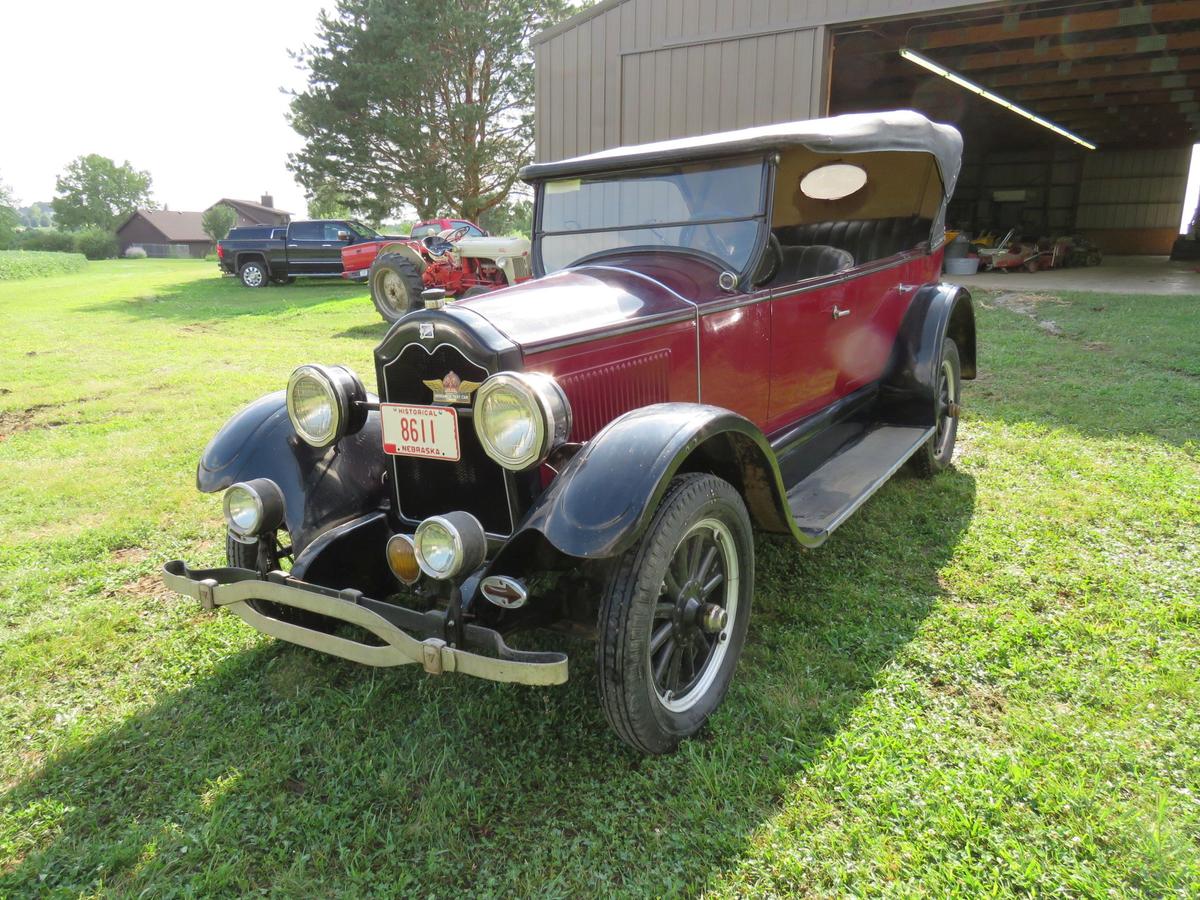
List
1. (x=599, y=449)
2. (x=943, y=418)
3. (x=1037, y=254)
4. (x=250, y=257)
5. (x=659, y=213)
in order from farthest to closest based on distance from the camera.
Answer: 1. (x=250, y=257)
2. (x=1037, y=254)
3. (x=943, y=418)
4. (x=659, y=213)
5. (x=599, y=449)

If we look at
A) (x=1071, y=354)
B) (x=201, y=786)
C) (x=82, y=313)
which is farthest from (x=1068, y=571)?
(x=82, y=313)

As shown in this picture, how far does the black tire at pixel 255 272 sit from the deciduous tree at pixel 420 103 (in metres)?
4.90

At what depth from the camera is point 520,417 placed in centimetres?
229

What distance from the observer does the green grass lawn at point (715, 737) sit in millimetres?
2008

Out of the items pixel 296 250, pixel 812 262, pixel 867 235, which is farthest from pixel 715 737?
pixel 296 250

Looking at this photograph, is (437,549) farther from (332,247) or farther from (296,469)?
(332,247)

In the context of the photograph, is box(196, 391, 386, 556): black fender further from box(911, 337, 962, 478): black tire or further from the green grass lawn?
box(911, 337, 962, 478): black tire

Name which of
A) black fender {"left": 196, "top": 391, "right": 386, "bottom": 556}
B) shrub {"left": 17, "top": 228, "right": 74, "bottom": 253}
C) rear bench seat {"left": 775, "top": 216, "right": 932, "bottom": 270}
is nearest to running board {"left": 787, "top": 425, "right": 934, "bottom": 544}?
rear bench seat {"left": 775, "top": 216, "right": 932, "bottom": 270}

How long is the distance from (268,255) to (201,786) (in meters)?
20.3

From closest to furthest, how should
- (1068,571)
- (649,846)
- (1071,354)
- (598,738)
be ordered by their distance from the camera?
1. (649,846)
2. (598,738)
3. (1068,571)
4. (1071,354)

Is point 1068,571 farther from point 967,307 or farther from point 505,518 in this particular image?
point 505,518

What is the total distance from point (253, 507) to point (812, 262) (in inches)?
116

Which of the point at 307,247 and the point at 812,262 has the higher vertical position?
the point at 307,247

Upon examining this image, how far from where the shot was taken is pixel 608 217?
3.65 meters
